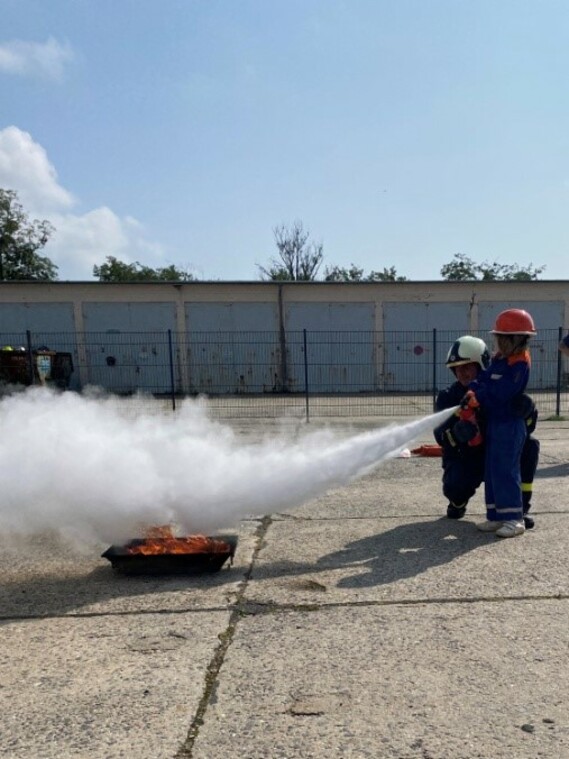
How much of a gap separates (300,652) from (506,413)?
8.65 feet

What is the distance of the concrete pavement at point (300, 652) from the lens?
232 centimetres

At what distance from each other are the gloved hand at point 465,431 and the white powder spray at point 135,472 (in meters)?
0.21

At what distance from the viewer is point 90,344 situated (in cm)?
2009

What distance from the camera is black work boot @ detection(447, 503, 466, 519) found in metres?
5.19

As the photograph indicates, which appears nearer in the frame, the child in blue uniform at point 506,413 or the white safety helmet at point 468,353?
the child in blue uniform at point 506,413

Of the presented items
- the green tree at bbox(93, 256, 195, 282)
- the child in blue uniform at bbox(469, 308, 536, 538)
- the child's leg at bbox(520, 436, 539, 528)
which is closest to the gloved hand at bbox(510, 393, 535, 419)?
the child in blue uniform at bbox(469, 308, 536, 538)

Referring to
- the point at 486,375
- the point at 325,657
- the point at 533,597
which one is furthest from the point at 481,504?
the point at 325,657

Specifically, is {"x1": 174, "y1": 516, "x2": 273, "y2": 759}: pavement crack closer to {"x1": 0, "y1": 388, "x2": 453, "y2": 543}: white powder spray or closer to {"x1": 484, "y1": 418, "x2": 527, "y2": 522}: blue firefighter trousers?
{"x1": 0, "y1": 388, "x2": 453, "y2": 543}: white powder spray

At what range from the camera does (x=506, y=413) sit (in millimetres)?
4629

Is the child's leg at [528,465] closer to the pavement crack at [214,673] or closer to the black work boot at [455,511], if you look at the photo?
the black work boot at [455,511]

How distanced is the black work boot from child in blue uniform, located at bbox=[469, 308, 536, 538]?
18.3 inches

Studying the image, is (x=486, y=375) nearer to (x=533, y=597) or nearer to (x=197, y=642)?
(x=533, y=597)

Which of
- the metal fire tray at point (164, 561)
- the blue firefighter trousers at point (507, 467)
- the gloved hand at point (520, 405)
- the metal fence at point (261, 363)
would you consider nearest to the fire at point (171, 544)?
the metal fire tray at point (164, 561)

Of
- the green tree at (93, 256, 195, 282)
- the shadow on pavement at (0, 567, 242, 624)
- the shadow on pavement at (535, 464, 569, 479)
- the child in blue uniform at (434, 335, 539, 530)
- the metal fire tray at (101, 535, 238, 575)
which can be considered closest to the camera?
the shadow on pavement at (0, 567, 242, 624)
